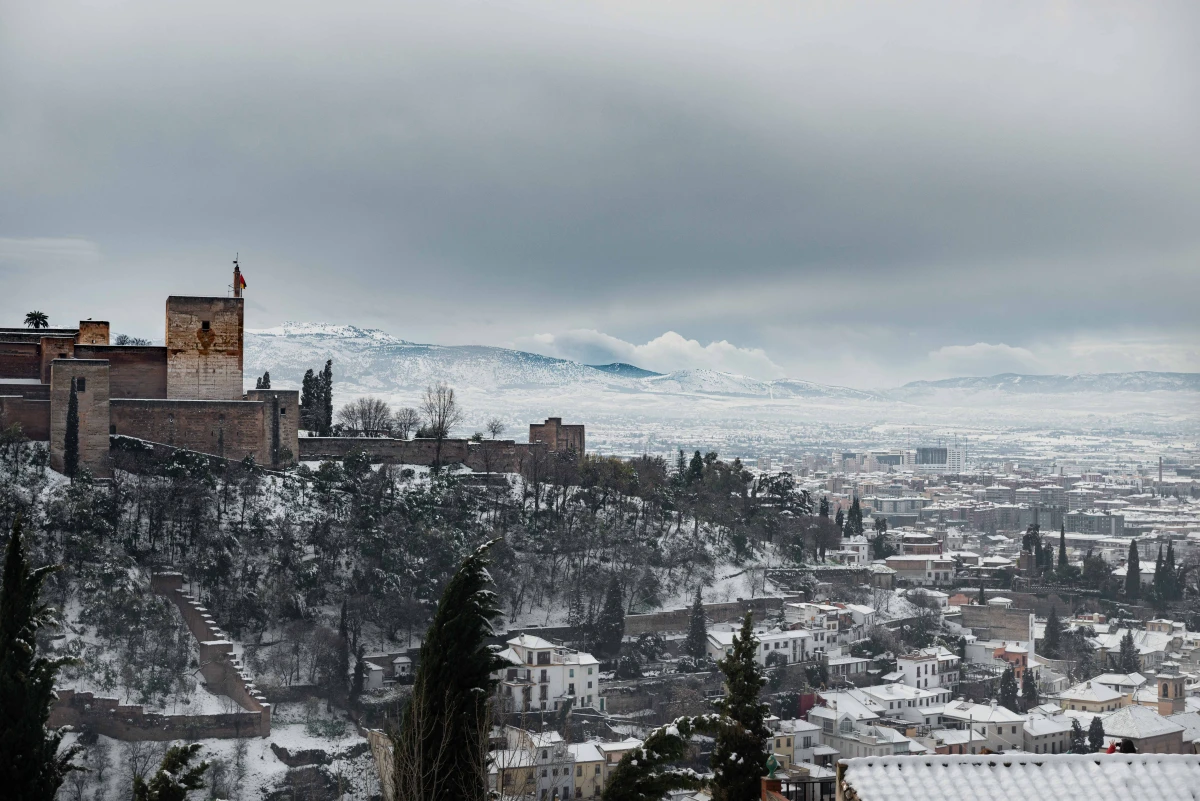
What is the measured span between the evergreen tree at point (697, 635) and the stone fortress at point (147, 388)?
10869 mm

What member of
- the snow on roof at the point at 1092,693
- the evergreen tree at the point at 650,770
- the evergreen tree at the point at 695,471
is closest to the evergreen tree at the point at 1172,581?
the snow on roof at the point at 1092,693

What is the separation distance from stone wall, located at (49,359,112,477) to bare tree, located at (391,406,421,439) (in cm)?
948

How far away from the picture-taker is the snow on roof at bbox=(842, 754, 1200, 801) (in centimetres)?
576

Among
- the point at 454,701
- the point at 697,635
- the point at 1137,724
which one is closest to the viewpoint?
the point at 454,701

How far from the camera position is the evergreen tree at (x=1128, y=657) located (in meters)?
35.8

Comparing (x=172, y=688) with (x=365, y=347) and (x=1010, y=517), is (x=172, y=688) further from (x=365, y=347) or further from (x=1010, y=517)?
(x=365, y=347)

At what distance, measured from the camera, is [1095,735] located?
89.9 ft

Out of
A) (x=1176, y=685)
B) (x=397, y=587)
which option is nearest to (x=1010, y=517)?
(x=1176, y=685)

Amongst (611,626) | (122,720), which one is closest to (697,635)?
(611,626)

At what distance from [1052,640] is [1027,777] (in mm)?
34126

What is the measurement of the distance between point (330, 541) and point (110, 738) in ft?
23.6

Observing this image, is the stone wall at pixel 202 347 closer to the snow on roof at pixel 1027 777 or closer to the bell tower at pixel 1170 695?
the snow on roof at pixel 1027 777

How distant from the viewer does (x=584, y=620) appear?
30016 mm

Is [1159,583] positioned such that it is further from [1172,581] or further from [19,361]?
[19,361]
